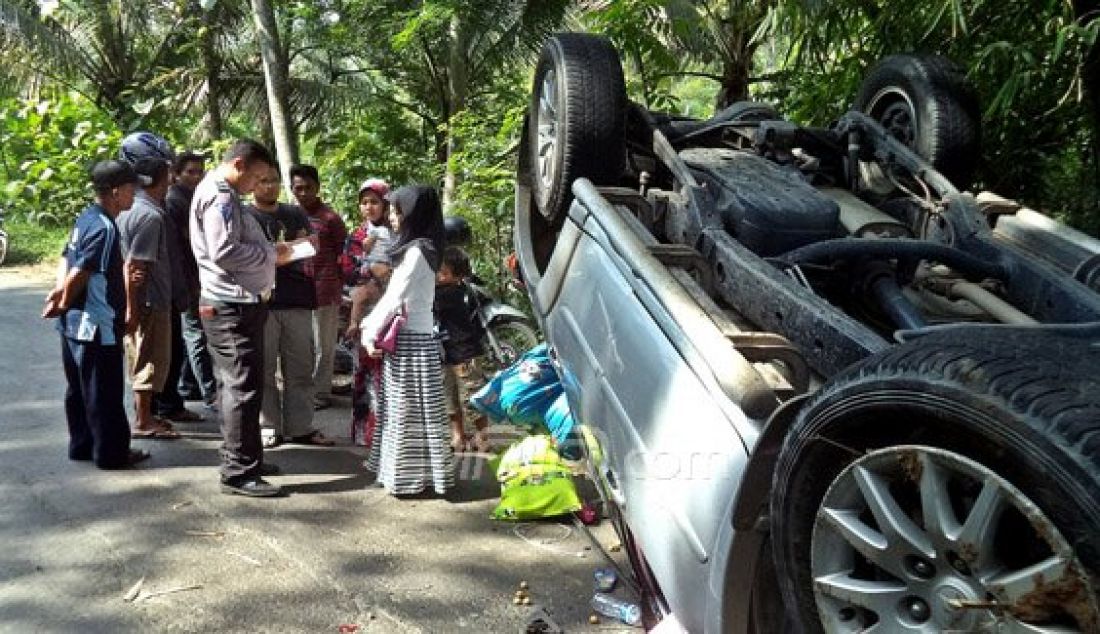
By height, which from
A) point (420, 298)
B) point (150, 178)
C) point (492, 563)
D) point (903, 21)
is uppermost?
point (903, 21)

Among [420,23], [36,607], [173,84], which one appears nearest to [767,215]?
[36,607]

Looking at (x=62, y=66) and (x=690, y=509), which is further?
(x=62, y=66)

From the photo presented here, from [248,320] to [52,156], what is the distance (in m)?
11.6

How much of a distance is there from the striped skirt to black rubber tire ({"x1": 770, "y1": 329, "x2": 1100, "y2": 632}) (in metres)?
2.94

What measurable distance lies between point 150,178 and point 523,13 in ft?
21.2

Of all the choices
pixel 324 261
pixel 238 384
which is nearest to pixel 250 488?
pixel 238 384

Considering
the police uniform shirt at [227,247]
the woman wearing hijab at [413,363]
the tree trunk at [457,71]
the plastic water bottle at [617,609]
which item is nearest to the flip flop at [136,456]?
the police uniform shirt at [227,247]

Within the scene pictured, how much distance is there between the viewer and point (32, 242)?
524 inches

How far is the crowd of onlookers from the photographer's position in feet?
15.6

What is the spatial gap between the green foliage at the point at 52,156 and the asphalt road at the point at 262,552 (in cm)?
1003

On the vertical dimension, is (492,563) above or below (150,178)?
below

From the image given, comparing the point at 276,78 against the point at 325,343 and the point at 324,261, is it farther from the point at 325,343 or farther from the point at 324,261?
the point at 325,343

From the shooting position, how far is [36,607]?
3.57m

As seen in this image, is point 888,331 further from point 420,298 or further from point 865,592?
point 420,298
